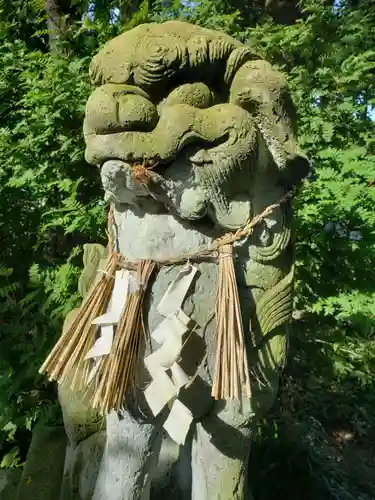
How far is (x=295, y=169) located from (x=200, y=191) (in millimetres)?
196

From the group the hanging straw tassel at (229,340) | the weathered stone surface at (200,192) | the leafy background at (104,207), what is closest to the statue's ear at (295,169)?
the weathered stone surface at (200,192)

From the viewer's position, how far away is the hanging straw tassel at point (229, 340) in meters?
0.86

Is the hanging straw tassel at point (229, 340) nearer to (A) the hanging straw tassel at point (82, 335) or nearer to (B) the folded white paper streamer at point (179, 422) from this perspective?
(B) the folded white paper streamer at point (179, 422)

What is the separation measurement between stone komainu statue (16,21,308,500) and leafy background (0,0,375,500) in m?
0.87

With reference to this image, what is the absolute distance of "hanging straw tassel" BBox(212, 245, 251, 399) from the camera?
86 centimetres

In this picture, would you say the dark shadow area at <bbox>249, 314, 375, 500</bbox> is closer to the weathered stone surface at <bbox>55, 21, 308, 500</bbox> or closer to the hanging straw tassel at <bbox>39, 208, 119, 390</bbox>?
the weathered stone surface at <bbox>55, 21, 308, 500</bbox>

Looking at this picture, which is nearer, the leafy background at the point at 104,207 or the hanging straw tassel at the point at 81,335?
the hanging straw tassel at the point at 81,335

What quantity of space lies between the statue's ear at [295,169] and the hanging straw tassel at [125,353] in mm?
297

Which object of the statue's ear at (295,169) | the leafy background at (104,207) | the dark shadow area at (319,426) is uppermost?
the statue's ear at (295,169)

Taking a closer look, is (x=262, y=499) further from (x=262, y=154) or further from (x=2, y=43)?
(x=2, y=43)

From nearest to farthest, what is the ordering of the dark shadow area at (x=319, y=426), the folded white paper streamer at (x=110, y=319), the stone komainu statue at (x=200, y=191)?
the stone komainu statue at (x=200, y=191) → the folded white paper streamer at (x=110, y=319) → the dark shadow area at (x=319, y=426)

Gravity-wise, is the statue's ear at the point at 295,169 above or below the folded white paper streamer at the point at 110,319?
above

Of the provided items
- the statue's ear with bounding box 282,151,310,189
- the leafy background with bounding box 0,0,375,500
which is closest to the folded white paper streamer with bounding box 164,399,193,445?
the statue's ear with bounding box 282,151,310,189

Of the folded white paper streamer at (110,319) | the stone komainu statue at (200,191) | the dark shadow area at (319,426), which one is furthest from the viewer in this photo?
the dark shadow area at (319,426)
